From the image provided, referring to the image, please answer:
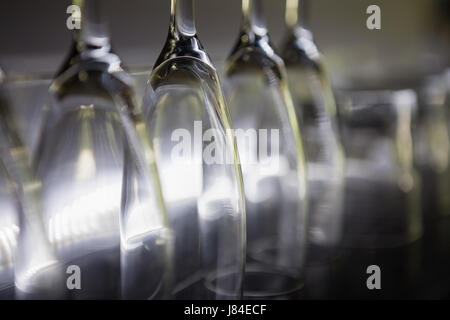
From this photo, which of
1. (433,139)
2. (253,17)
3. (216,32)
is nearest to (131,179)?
(253,17)

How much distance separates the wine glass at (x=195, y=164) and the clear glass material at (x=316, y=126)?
216mm

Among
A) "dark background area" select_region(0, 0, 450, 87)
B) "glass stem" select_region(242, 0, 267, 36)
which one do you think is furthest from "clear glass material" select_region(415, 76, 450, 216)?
"glass stem" select_region(242, 0, 267, 36)

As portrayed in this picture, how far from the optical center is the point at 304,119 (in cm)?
62

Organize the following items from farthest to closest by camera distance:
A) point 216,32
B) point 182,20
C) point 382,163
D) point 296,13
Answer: point 382,163 < point 216,32 < point 296,13 < point 182,20

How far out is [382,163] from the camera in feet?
2.96

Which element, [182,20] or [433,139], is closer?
[182,20]

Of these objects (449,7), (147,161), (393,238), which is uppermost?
(449,7)

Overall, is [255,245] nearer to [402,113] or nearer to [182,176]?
[182,176]

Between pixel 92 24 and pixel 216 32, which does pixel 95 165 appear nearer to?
pixel 92 24

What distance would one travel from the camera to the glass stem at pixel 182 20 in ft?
1.11

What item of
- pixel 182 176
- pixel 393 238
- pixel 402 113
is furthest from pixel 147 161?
pixel 402 113

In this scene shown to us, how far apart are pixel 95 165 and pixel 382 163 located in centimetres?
62

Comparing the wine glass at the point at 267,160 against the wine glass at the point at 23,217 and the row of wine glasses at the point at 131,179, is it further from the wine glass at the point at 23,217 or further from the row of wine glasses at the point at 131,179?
the wine glass at the point at 23,217

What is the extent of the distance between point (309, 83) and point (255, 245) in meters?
0.15
